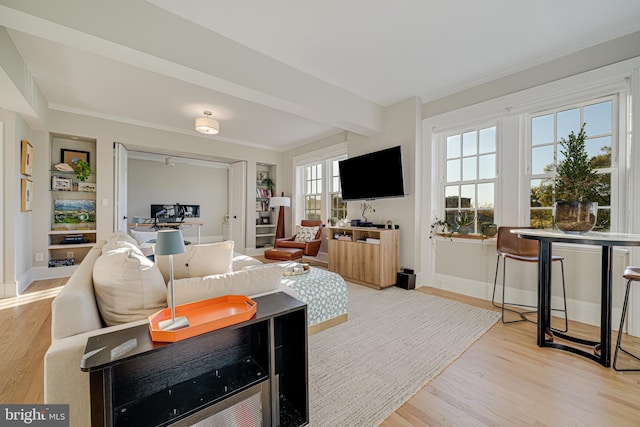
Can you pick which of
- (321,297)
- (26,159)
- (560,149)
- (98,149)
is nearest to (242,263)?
(321,297)

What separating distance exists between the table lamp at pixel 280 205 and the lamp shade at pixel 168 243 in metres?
4.86

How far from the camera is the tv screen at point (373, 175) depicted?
378 centimetres

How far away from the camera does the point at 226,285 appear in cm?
143

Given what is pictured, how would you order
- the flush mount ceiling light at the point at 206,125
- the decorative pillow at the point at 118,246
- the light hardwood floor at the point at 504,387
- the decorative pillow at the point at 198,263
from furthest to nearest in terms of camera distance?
the flush mount ceiling light at the point at 206,125 < the decorative pillow at the point at 198,263 < the decorative pillow at the point at 118,246 < the light hardwood floor at the point at 504,387

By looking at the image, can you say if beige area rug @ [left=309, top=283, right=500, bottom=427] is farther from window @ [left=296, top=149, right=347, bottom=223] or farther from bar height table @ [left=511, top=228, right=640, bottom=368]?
window @ [left=296, top=149, right=347, bottom=223]

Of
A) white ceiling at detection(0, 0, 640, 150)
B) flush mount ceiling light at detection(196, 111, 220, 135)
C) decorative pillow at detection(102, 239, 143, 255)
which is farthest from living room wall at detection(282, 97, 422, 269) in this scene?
decorative pillow at detection(102, 239, 143, 255)

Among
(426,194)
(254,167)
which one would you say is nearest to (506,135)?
(426,194)

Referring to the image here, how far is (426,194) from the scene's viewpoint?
3.78 meters

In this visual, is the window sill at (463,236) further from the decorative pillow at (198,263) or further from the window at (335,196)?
the decorative pillow at (198,263)

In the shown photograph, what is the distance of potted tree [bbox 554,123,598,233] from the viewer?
6.32 ft

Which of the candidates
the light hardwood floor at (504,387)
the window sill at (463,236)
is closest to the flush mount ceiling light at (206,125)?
the light hardwood floor at (504,387)

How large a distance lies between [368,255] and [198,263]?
8.12 ft

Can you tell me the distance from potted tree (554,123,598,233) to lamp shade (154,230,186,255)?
259 cm

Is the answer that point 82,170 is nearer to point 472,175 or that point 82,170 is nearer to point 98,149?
point 98,149
